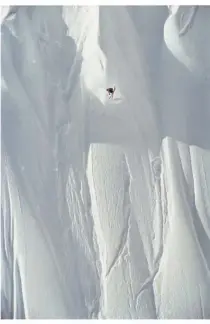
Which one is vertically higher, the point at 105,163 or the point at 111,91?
the point at 111,91

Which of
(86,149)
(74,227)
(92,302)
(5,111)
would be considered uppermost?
→ (5,111)

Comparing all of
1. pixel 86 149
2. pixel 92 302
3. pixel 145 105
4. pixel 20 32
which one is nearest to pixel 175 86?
pixel 145 105

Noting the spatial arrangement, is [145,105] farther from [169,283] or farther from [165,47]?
[169,283]

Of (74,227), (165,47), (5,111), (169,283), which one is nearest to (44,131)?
(5,111)

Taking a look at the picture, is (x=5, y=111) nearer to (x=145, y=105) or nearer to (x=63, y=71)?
(x=63, y=71)

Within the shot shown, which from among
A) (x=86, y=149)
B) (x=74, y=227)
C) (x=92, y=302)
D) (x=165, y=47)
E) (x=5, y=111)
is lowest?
(x=92, y=302)

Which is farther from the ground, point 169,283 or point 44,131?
point 44,131
